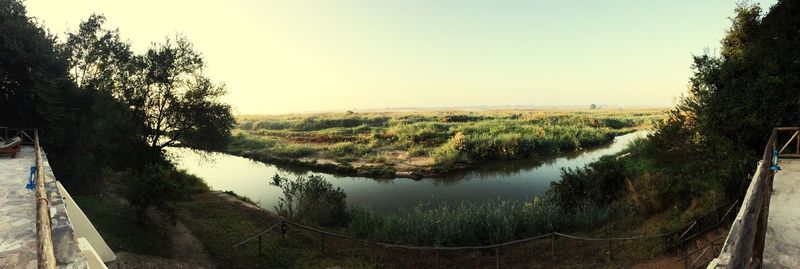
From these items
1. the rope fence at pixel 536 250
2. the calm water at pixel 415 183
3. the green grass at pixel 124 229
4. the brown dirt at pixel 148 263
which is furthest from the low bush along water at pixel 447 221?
the brown dirt at pixel 148 263

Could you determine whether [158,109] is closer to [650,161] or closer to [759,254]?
[759,254]

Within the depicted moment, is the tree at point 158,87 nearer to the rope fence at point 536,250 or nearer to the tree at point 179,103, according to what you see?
the tree at point 179,103

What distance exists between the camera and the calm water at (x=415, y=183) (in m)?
24.2

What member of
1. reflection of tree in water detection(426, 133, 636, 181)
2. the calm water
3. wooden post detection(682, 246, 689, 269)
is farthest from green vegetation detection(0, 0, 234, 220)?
wooden post detection(682, 246, 689, 269)

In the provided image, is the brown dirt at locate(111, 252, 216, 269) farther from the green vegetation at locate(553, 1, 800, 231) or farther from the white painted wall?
the green vegetation at locate(553, 1, 800, 231)

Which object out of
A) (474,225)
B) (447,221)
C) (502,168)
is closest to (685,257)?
(474,225)

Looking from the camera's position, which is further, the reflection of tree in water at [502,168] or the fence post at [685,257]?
the reflection of tree in water at [502,168]

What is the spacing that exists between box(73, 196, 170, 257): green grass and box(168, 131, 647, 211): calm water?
708cm

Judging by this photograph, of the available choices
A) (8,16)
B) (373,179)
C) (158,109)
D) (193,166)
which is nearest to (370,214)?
(373,179)

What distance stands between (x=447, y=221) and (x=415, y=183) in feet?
40.6

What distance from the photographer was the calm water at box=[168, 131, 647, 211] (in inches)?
952

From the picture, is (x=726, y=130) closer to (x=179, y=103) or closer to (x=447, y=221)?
(x=447, y=221)

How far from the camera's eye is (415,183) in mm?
28422

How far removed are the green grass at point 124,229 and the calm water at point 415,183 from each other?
708 cm
